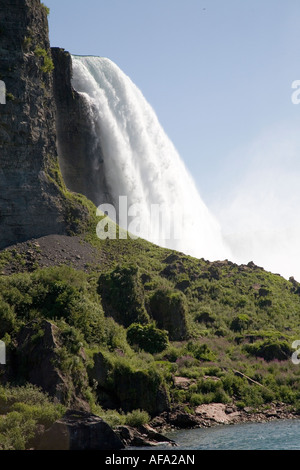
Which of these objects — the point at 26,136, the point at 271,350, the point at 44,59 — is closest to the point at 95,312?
the point at 271,350

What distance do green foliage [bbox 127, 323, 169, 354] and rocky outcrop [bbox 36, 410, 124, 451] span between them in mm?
22595

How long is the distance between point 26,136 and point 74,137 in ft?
57.8

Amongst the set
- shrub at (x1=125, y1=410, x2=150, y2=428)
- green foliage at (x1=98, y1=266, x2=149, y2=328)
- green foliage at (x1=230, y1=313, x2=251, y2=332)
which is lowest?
shrub at (x1=125, y1=410, x2=150, y2=428)

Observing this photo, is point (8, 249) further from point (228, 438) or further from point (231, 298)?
point (228, 438)

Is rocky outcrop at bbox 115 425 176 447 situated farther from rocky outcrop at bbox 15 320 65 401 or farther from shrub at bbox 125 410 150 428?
A: rocky outcrop at bbox 15 320 65 401

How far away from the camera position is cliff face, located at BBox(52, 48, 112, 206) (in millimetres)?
77938

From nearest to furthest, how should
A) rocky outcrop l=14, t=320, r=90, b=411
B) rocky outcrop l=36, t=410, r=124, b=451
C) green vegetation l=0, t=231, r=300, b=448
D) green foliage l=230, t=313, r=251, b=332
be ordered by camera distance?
rocky outcrop l=36, t=410, r=124, b=451 < rocky outcrop l=14, t=320, r=90, b=411 < green vegetation l=0, t=231, r=300, b=448 < green foliage l=230, t=313, r=251, b=332

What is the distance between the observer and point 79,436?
25.9 m

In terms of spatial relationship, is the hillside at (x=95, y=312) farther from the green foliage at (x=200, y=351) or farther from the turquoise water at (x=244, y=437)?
the turquoise water at (x=244, y=437)

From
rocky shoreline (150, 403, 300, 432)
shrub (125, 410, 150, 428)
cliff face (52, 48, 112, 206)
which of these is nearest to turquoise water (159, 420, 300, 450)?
rocky shoreline (150, 403, 300, 432)

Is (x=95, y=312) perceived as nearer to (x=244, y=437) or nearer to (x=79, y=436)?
(x=244, y=437)

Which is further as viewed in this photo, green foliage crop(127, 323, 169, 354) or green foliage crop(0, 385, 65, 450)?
green foliage crop(127, 323, 169, 354)

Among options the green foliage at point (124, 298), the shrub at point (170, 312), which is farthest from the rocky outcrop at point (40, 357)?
the shrub at point (170, 312)
